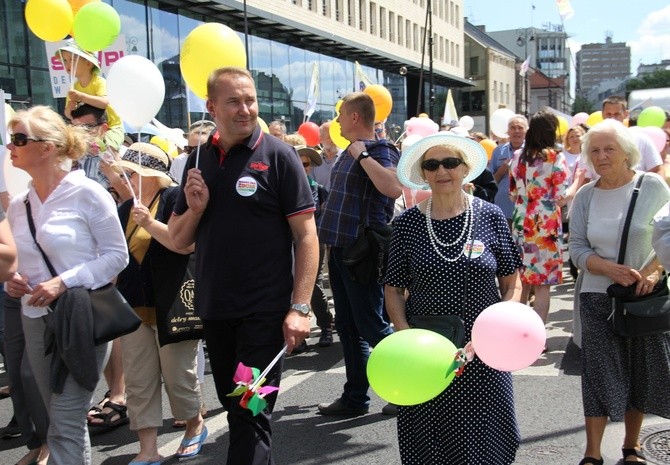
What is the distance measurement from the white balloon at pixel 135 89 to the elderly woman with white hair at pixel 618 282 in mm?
2721

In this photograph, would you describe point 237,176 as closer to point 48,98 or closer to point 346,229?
point 346,229

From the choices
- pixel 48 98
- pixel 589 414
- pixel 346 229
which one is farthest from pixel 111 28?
pixel 48 98

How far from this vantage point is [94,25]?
6789 millimetres

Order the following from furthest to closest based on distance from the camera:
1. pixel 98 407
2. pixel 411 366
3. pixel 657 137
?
1. pixel 657 137
2. pixel 98 407
3. pixel 411 366

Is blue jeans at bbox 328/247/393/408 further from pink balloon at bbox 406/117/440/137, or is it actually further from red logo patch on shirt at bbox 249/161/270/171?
pink balloon at bbox 406/117/440/137

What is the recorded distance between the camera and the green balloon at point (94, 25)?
22.3 feet

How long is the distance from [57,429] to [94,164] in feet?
9.47

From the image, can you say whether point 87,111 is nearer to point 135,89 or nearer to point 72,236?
point 135,89

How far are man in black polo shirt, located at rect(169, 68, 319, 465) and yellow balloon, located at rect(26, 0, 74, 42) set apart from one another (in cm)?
436

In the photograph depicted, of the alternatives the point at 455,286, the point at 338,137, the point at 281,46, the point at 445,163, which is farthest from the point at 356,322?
the point at 281,46

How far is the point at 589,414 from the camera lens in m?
4.05

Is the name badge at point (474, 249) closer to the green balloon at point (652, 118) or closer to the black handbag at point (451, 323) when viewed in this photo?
the black handbag at point (451, 323)

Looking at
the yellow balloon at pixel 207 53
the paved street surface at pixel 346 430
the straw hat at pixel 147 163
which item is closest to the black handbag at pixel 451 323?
the paved street surface at pixel 346 430

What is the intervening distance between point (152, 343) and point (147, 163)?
1.10 meters
